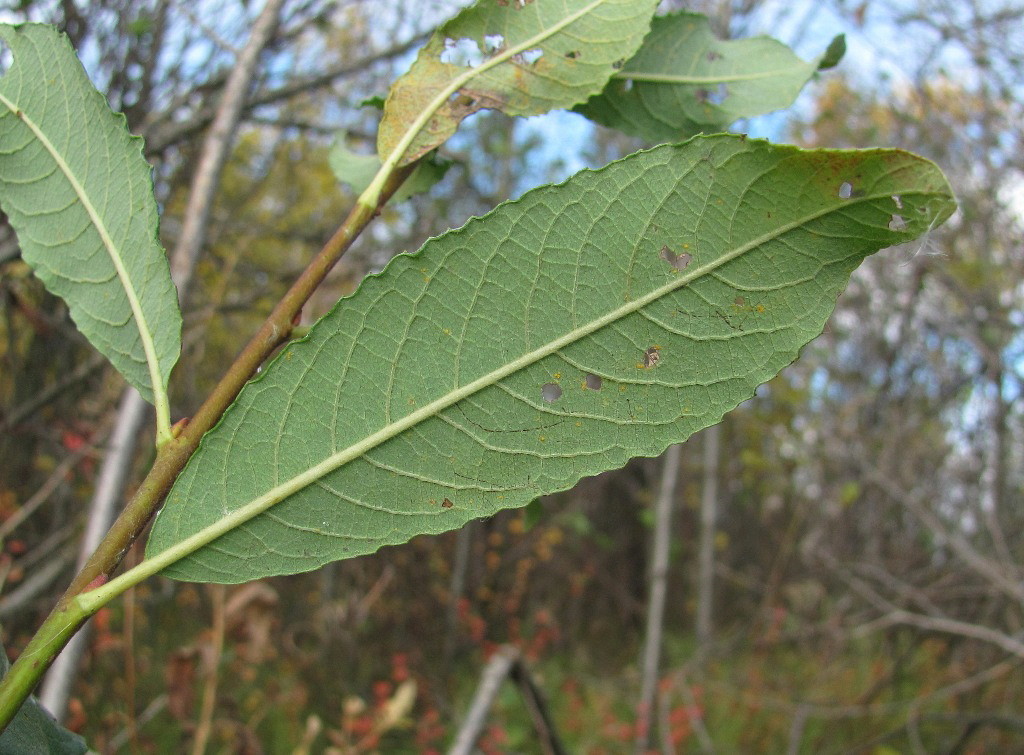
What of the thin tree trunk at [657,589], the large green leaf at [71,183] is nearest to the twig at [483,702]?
the large green leaf at [71,183]

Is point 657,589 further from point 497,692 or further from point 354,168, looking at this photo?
point 354,168

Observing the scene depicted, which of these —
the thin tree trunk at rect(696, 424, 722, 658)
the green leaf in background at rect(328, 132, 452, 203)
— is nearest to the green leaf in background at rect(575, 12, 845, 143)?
the green leaf in background at rect(328, 132, 452, 203)

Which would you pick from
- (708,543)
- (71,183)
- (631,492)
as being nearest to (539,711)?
(71,183)

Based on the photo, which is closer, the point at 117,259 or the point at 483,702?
the point at 117,259

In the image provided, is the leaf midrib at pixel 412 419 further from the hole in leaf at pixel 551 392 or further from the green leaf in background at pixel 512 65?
the green leaf in background at pixel 512 65

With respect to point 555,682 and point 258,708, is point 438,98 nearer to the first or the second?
point 258,708

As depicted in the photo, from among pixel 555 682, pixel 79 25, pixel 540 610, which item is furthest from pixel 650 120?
pixel 540 610

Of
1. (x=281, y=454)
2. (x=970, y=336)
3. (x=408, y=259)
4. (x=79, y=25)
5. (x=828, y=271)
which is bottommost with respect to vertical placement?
(x=281, y=454)
